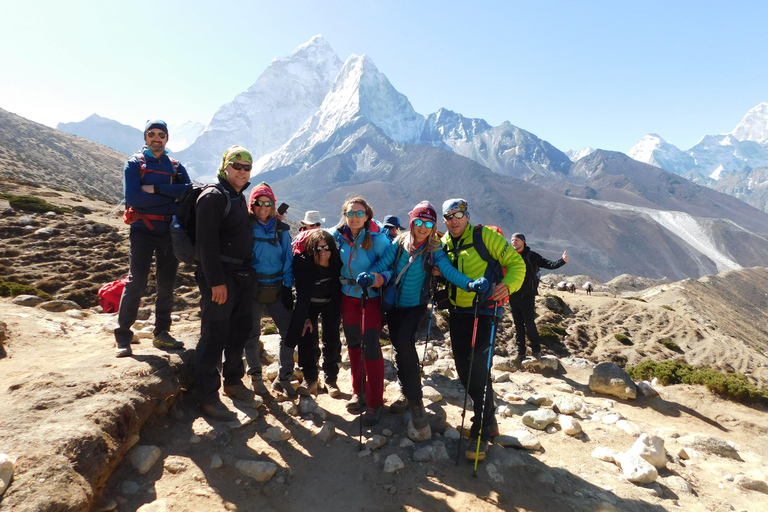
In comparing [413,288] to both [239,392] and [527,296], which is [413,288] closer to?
[239,392]

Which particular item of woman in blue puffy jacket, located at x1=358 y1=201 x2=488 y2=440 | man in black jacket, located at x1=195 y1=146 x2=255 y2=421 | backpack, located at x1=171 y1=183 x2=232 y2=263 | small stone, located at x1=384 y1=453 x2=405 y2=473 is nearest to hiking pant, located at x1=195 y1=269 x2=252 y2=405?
man in black jacket, located at x1=195 y1=146 x2=255 y2=421

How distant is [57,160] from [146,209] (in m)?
82.4

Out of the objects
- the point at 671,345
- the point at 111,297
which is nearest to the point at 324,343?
the point at 111,297

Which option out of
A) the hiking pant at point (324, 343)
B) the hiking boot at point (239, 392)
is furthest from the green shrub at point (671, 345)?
the hiking boot at point (239, 392)

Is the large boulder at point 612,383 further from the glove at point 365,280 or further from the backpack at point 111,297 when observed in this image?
the backpack at point 111,297

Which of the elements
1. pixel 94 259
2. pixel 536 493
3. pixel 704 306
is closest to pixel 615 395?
pixel 536 493

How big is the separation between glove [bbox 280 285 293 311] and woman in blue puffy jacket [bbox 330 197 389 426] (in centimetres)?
80

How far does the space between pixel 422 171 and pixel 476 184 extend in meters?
25.8

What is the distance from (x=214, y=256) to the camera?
12.5 feet

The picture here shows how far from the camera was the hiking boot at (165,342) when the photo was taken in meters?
5.06

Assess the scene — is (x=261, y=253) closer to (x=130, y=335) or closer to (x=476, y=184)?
(x=130, y=335)

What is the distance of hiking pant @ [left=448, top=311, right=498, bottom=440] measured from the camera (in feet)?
13.4

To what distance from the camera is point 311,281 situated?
4914mm

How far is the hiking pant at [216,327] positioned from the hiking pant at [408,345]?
1800 mm
